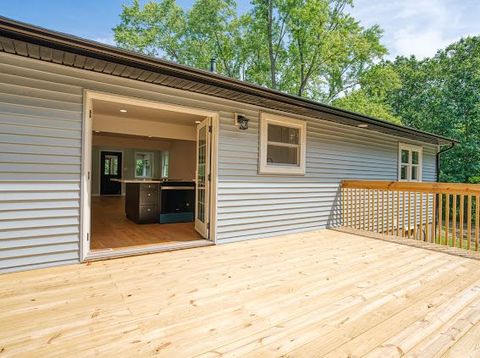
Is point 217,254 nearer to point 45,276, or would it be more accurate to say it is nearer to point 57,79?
point 45,276

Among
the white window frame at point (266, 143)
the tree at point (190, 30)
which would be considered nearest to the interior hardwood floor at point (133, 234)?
the white window frame at point (266, 143)

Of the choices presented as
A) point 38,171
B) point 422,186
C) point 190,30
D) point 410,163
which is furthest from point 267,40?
point 38,171

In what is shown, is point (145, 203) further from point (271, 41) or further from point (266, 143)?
point (271, 41)

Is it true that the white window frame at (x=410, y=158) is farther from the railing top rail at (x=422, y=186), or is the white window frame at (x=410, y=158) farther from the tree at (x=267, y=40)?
the tree at (x=267, y=40)

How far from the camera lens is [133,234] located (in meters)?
4.87

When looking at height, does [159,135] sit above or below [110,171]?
above

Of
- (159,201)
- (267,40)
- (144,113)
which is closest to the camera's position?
(144,113)

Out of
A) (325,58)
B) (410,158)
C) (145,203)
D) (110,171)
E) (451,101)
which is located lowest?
(145,203)

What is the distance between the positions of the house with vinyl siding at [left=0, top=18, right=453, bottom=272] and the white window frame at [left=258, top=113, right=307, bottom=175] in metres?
0.02

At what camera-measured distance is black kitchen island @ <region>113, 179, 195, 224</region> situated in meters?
6.05

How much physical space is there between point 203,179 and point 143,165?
9411 mm

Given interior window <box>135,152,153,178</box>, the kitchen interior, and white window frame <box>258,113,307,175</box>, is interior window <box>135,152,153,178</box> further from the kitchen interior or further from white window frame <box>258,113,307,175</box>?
white window frame <box>258,113,307,175</box>

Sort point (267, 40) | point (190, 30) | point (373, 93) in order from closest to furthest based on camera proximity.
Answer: point (373, 93) < point (267, 40) < point (190, 30)

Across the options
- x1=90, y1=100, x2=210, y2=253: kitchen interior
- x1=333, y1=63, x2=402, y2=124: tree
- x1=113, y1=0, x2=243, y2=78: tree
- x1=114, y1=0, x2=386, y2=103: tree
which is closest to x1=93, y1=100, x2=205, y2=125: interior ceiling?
x1=90, y1=100, x2=210, y2=253: kitchen interior
